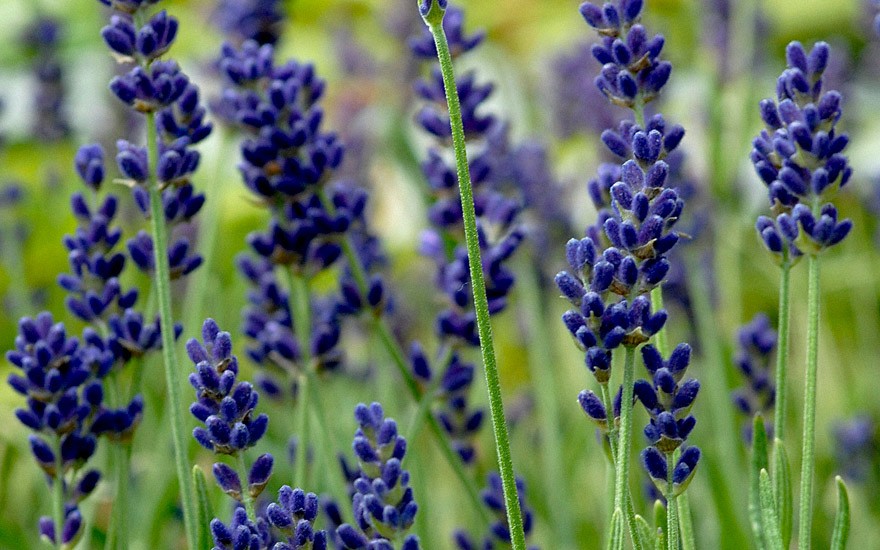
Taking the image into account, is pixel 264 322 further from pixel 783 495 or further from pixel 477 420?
pixel 783 495

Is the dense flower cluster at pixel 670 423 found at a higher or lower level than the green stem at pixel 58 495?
higher

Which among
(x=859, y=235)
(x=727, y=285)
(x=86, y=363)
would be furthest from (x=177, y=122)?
(x=859, y=235)

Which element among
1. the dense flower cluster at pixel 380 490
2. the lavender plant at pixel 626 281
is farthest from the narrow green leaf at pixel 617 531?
the dense flower cluster at pixel 380 490

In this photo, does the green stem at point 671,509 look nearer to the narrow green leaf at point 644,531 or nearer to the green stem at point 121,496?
the narrow green leaf at point 644,531

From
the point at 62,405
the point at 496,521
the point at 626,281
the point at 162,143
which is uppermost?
the point at 162,143

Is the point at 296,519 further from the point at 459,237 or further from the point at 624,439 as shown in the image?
the point at 459,237

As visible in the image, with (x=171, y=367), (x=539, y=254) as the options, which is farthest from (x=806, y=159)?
(x=539, y=254)

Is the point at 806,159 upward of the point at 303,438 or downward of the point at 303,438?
upward
